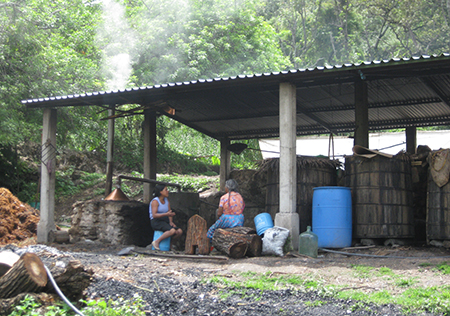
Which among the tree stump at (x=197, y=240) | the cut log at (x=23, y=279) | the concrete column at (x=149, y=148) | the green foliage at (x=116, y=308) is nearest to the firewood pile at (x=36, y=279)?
the cut log at (x=23, y=279)

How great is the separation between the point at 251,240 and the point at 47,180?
19.9ft

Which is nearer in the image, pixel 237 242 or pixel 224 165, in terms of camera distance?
pixel 237 242

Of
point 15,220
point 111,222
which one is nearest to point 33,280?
point 111,222

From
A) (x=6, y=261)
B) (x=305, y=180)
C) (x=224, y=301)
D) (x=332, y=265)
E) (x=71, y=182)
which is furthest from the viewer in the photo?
(x=71, y=182)

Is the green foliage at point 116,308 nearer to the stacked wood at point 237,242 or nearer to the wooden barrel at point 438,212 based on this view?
the stacked wood at point 237,242

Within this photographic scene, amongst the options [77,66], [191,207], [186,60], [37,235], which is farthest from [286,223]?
[186,60]

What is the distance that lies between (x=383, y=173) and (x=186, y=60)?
13.5m

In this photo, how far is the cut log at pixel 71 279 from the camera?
4871 mm

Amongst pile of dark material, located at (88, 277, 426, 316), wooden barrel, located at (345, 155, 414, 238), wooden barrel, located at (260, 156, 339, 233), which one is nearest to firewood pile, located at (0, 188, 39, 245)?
wooden barrel, located at (260, 156, 339, 233)

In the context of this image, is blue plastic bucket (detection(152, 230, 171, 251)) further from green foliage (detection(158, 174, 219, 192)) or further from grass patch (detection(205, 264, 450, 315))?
green foliage (detection(158, 174, 219, 192))

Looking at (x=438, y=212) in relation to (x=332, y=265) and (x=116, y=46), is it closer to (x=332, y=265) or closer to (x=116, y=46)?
(x=332, y=265)

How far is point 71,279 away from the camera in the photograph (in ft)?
16.3

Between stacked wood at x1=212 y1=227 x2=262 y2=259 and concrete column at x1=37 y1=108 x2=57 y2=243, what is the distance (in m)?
5.00

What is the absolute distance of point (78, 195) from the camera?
697 inches
